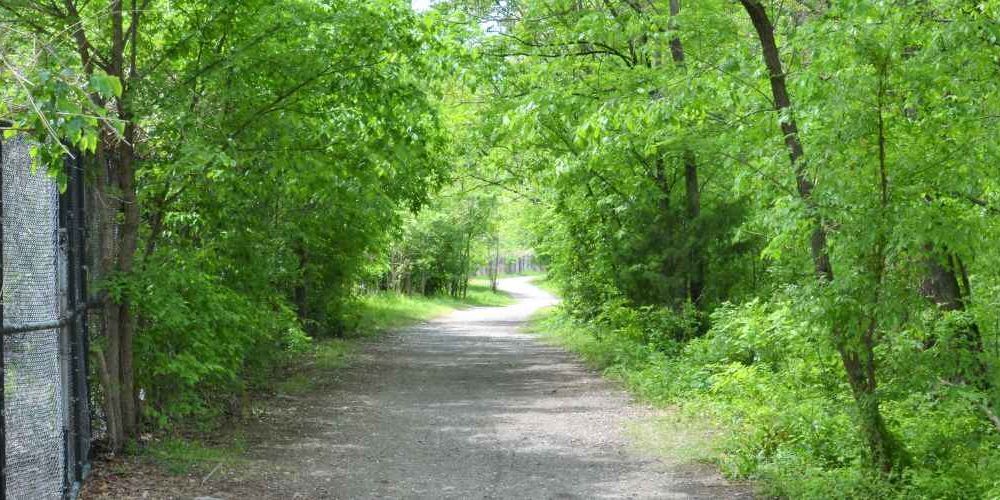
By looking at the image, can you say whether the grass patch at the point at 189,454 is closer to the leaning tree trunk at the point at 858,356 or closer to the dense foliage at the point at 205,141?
the dense foliage at the point at 205,141

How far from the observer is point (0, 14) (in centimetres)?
834

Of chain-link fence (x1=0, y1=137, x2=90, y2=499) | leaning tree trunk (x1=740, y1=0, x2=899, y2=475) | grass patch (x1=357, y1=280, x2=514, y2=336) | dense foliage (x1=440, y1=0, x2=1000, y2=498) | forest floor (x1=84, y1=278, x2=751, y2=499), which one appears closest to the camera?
chain-link fence (x1=0, y1=137, x2=90, y2=499)

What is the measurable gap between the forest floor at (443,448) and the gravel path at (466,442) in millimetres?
17

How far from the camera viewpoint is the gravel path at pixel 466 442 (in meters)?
8.04

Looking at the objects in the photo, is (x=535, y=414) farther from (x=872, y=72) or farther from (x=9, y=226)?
(x=9, y=226)

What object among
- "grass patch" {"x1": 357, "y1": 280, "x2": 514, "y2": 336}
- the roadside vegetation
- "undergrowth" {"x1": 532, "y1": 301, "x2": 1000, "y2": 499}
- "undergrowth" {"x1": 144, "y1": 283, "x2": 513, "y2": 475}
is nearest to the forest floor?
"undergrowth" {"x1": 144, "y1": 283, "x2": 513, "y2": 475}

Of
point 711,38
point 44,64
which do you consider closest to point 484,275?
point 711,38

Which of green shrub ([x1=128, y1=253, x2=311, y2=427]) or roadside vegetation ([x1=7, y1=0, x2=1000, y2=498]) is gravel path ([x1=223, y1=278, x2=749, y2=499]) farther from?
green shrub ([x1=128, y1=253, x2=311, y2=427])

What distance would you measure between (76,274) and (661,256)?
1106 centimetres

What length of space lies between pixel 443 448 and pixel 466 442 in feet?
1.36

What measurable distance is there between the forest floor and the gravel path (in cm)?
2

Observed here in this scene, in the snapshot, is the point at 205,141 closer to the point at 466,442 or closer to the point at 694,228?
the point at 466,442

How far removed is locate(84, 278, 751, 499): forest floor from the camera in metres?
7.90

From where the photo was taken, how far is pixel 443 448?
32.3ft
